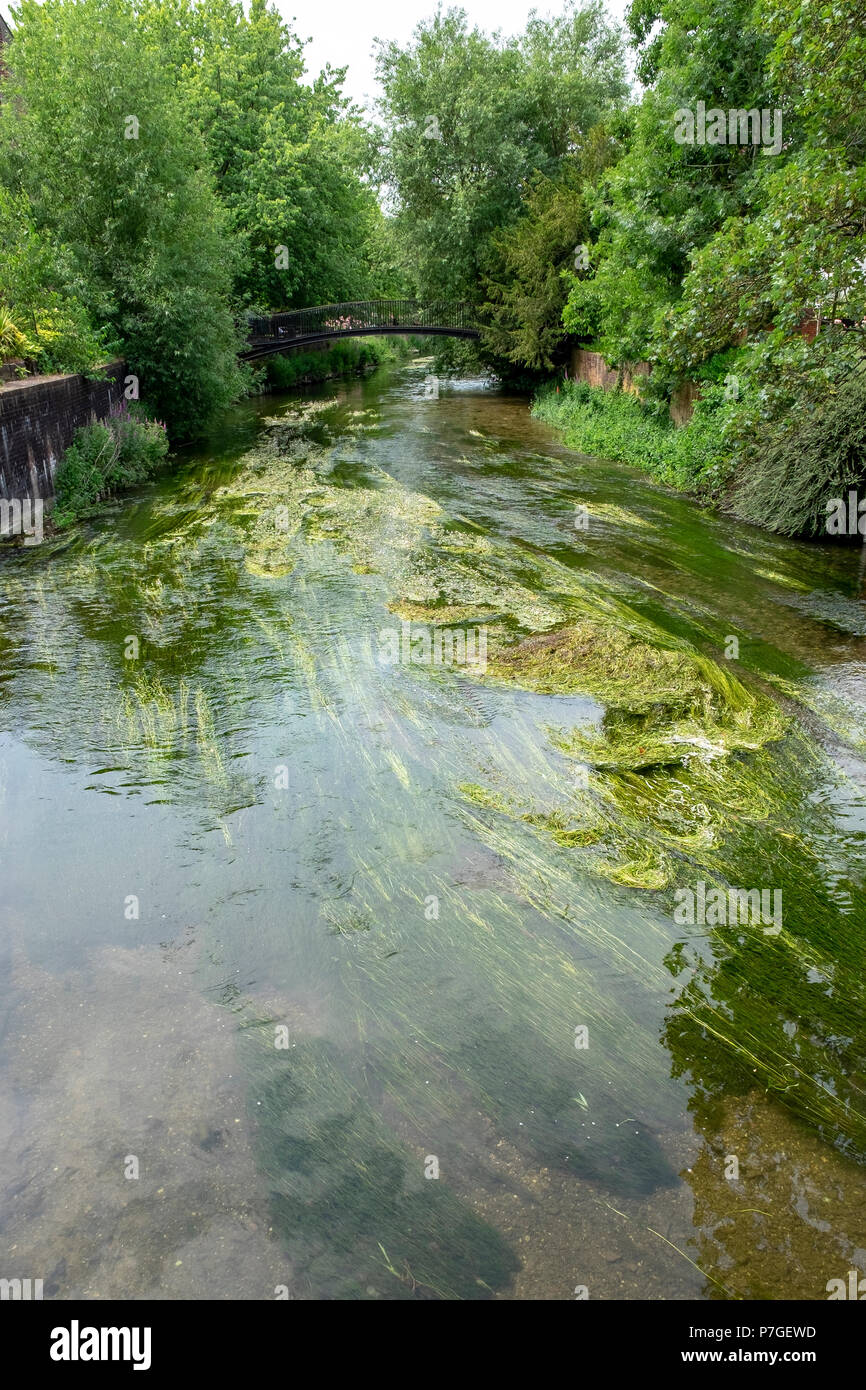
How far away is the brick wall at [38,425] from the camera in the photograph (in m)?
12.2

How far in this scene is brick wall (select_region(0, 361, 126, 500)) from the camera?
39.9ft

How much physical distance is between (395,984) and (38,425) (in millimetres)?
11306

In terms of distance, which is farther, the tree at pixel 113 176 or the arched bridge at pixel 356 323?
the arched bridge at pixel 356 323

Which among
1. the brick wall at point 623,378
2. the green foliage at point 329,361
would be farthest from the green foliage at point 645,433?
the green foliage at point 329,361

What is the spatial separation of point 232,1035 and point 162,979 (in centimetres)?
64

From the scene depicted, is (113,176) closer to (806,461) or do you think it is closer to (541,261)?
(541,261)

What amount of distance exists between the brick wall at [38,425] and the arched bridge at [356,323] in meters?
13.6

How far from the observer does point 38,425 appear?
516 inches

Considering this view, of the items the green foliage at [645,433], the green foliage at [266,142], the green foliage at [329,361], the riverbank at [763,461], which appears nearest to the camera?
the riverbank at [763,461]

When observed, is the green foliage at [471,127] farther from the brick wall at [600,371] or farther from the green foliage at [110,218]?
the green foliage at [110,218]

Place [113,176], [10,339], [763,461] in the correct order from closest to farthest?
[763,461], [10,339], [113,176]

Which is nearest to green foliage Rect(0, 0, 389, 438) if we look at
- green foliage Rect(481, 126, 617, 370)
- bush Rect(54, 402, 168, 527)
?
bush Rect(54, 402, 168, 527)

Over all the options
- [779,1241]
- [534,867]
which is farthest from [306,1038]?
[779,1241]

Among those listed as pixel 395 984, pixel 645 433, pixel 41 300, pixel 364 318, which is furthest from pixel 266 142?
pixel 395 984
